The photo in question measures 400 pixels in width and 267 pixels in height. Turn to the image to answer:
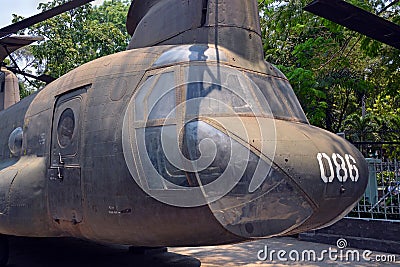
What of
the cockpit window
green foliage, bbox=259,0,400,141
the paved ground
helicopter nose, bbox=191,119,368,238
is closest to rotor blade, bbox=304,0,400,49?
green foliage, bbox=259,0,400,141

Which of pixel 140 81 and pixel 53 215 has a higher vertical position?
pixel 140 81

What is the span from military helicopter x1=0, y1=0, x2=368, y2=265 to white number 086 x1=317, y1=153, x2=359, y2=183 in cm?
2

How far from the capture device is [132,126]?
4.19 m

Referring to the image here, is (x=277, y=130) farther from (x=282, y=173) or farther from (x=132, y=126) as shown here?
(x=132, y=126)

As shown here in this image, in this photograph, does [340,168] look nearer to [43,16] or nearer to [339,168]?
[339,168]

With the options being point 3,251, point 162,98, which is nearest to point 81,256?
point 3,251

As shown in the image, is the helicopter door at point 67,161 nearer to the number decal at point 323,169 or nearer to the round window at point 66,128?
the round window at point 66,128

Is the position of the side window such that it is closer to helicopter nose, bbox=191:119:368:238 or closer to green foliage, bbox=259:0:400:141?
helicopter nose, bbox=191:119:368:238

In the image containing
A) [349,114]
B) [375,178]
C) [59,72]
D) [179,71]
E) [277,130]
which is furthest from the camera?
[349,114]

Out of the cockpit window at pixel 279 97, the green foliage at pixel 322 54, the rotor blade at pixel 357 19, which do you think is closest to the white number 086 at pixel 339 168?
the cockpit window at pixel 279 97

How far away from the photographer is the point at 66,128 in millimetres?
5020

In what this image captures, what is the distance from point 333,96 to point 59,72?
1231 centimetres

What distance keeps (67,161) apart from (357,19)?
18.3 feet

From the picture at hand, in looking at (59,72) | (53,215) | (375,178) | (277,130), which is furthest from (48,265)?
(59,72)
